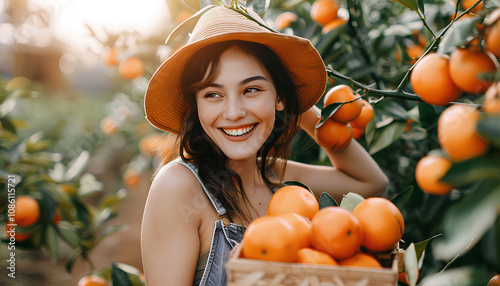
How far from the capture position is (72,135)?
10.6 feet

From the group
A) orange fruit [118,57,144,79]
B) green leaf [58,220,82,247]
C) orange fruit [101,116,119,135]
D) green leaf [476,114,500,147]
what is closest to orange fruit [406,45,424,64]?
green leaf [476,114,500,147]

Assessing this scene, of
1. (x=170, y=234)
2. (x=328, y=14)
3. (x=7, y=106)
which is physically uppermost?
(x=328, y=14)

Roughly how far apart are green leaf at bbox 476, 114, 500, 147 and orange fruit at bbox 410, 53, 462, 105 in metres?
0.19

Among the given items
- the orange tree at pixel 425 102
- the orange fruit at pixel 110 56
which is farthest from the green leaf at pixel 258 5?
the orange fruit at pixel 110 56

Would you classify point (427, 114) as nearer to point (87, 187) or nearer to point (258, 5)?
point (258, 5)

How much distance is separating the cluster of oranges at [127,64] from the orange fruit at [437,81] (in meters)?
1.57

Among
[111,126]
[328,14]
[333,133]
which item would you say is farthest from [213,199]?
[111,126]

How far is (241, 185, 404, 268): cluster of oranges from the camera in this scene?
1.51 ft

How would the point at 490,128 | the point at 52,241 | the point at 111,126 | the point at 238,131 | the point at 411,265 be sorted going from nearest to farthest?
the point at 490,128 < the point at 411,265 < the point at 238,131 < the point at 52,241 < the point at 111,126

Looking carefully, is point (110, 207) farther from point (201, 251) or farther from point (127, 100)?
point (127, 100)

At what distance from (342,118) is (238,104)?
24 centimetres

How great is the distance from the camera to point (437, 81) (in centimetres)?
52

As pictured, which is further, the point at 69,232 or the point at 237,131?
the point at 69,232

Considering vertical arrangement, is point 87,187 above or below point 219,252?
below
